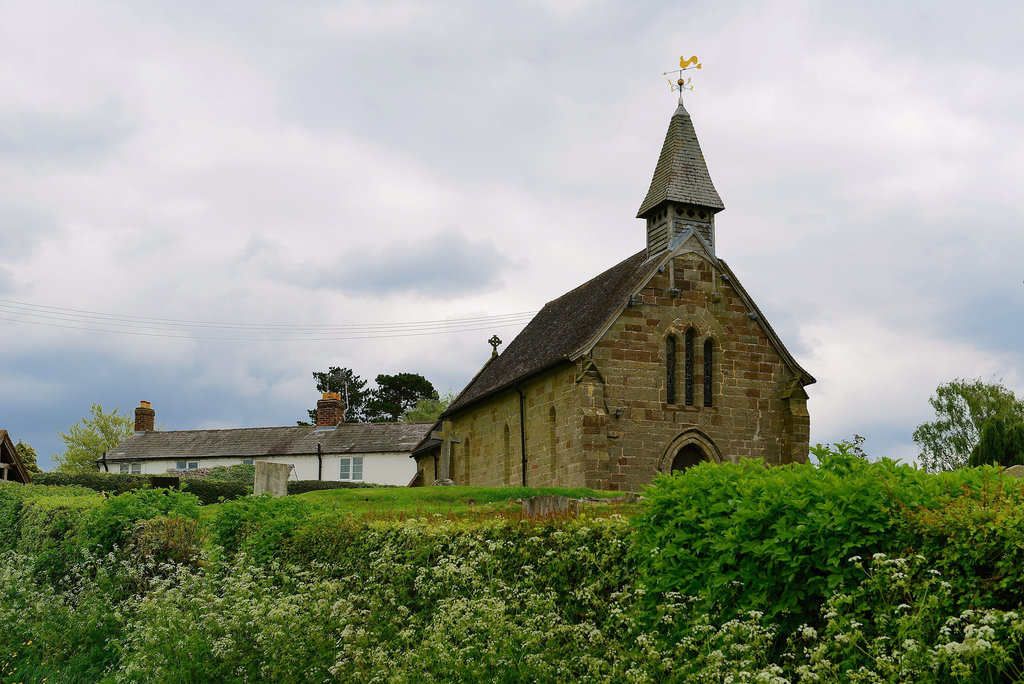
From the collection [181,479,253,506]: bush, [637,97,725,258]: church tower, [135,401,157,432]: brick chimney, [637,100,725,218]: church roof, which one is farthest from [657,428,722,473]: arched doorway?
[135,401,157,432]: brick chimney

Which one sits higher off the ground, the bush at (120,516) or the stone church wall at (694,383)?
the stone church wall at (694,383)

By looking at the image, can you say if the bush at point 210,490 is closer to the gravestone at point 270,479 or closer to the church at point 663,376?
the church at point 663,376

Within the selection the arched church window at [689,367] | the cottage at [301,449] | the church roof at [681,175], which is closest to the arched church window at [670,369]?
the arched church window at [689,367]

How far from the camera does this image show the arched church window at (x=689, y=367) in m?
29.4

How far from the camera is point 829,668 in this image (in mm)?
6641

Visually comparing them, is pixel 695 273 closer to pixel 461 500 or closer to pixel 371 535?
pixel 461 500

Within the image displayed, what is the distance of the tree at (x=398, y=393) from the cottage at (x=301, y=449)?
21.5 m

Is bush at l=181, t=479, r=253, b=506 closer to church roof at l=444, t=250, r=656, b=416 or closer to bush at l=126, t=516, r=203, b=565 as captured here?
church roof at l=444, t=250, r=656, b=416

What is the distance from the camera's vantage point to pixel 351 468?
189ft

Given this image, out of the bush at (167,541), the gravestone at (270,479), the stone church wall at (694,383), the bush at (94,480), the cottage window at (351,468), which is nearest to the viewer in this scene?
the bush at (167,541)

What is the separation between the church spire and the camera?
3177 centimetres

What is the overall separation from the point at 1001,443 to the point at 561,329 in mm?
22999

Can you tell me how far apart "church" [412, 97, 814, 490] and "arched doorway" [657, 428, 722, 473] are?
1.2 inches

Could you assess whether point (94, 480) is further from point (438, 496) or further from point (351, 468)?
point (438, 496)
